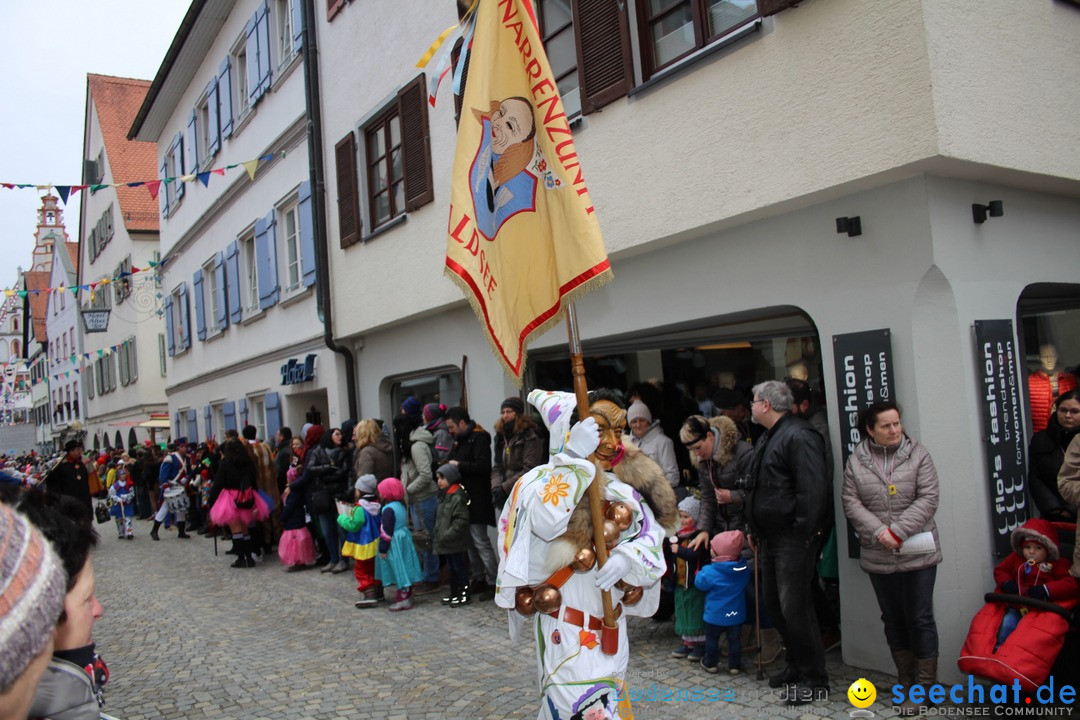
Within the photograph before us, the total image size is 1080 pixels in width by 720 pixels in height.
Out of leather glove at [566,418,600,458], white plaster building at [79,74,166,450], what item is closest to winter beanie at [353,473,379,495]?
leather glove at [566,418,600,458]

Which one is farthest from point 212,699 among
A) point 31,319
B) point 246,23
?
point 31,319

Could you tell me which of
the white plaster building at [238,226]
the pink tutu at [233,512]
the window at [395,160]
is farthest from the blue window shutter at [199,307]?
the window at [395,160]

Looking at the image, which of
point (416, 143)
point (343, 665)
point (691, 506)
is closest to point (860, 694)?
point (691, 506)

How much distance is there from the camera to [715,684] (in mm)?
5309

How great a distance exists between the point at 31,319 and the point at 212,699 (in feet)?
185

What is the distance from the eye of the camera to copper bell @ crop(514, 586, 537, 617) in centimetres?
371

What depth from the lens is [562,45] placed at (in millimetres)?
7777

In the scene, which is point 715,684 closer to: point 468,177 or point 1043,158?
point 468,177

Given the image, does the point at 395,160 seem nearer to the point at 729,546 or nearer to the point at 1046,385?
the point at 729,546

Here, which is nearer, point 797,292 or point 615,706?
point 615,706

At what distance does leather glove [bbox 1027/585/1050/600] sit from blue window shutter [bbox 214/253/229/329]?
16216mm

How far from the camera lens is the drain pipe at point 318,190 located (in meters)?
12.5

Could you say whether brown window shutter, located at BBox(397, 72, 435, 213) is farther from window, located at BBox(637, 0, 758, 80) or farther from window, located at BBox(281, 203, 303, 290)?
window, located at BBox(281, 203, 303, 290)

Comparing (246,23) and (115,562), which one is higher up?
(246,23)
